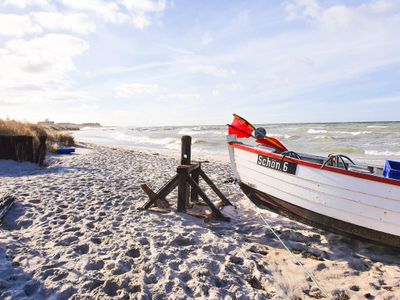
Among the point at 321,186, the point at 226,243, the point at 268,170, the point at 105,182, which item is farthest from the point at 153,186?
the point at 321,186

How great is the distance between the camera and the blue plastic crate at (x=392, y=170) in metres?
5.36

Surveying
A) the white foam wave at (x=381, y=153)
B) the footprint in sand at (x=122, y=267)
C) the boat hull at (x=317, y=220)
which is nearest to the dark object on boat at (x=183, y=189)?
the boat hull at (x=317, y=220)

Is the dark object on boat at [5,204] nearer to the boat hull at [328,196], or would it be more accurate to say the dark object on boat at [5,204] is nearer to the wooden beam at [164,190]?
the wooden beam at [164,190]

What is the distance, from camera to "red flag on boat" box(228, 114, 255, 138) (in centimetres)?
768

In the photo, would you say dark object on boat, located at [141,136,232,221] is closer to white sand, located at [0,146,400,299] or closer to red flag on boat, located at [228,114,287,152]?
white sand, located at [0,146,400,299]

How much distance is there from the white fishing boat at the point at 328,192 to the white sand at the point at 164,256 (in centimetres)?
35

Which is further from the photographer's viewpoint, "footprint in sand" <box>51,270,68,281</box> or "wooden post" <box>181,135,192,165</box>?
"wooden post" <box>181,135,192,165</box>

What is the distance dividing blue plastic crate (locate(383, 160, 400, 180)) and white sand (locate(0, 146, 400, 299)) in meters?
1.30

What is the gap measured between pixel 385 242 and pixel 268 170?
2.42 metres

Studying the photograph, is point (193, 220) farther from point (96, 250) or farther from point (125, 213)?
point (96, 250)

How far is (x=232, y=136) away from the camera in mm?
7750

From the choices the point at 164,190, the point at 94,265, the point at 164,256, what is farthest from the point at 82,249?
the point at 164,190

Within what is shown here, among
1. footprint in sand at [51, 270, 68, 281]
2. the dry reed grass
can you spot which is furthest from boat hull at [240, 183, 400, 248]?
the dry reed grass

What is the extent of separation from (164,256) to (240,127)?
4338 millimetres
